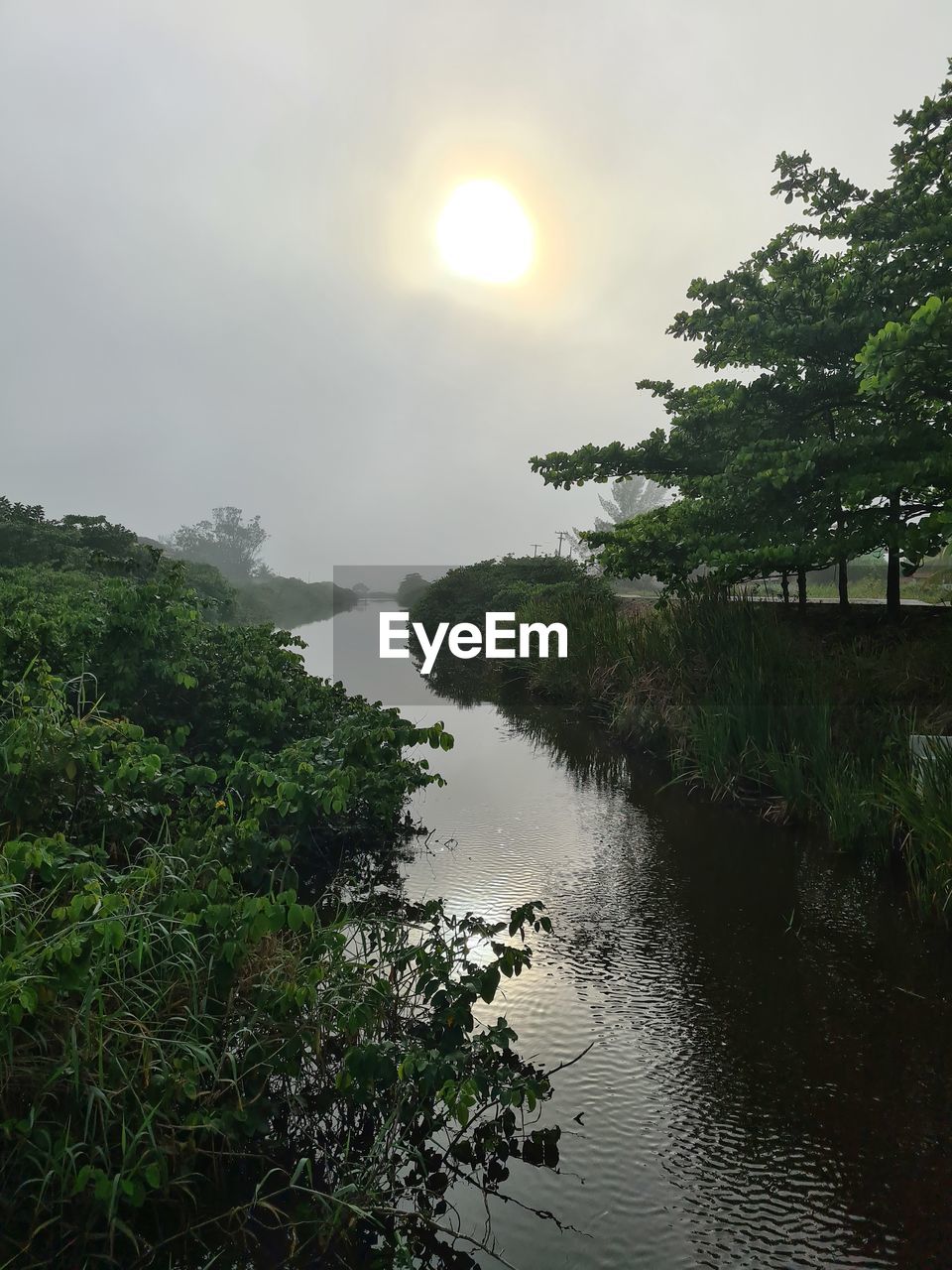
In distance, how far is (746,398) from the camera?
27.7 feet

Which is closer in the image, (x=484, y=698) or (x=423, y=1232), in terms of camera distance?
(x=423, y=1232)

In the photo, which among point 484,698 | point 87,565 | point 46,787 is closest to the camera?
point 46,787

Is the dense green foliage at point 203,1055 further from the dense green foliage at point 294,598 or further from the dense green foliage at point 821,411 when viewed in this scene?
the dense green foliage at point 294,598

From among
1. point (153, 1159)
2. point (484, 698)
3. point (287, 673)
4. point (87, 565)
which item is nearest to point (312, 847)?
point (287, 673)

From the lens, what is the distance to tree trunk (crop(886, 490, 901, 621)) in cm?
768

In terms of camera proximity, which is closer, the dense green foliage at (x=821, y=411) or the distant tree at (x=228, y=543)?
the dense green foliage at (x=821, y=411)

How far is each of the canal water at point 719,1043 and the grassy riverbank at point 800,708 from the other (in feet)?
1.09

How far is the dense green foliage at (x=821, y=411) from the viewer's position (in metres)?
7.39

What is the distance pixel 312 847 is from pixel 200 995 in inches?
114

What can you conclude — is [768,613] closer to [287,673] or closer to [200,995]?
[287,673]

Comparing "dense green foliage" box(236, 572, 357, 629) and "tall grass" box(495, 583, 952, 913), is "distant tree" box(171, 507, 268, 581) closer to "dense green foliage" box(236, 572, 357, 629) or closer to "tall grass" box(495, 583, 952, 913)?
"dense green foliage" box(236, 572, 357, 629)

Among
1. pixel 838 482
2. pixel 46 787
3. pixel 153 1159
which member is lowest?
pixel 153 1159

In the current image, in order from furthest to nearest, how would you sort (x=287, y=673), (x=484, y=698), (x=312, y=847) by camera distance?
1. (x=484, y=698)
2. (x=287, y=673)
3. (x=312, y=847)

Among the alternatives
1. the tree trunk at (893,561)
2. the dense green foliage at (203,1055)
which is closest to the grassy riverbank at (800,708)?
the tree trunk at (893,561)
